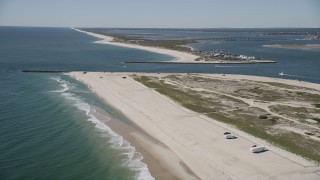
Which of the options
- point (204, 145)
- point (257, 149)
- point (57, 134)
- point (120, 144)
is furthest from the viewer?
point (57, 134)

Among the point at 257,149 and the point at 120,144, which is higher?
the point at 257,149

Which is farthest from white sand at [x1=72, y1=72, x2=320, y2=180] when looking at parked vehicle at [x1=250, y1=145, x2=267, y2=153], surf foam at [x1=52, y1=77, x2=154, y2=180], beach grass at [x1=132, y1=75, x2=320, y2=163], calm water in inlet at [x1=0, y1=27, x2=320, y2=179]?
calm water in inlet at [x1=0, y1=27, x2=320, y2=179]

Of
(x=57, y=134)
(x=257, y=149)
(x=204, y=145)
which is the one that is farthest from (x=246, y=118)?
(x=57, y=134)

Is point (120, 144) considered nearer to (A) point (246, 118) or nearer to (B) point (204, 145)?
(B) point (204, 145)

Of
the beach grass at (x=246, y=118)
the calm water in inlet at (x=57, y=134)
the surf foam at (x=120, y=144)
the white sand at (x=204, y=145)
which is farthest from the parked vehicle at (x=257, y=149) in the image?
the calm water in inlet at (x=57, y=134)

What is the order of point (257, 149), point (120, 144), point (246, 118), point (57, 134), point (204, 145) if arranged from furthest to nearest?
point (246, 118) < point (57, 134) < point (120, 144) < point (204, 145) < point (257, 149)

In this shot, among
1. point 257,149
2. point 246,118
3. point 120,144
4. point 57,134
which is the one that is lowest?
point 120,144

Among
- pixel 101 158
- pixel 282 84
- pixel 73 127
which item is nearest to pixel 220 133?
pixel 101 158

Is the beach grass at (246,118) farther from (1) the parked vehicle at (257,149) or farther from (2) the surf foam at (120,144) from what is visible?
(2) the surf foam at (120,144)

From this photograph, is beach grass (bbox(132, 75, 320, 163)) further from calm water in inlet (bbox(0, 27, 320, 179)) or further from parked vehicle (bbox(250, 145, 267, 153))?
calm water in inlet (bbox(0, 27, 320, 179))

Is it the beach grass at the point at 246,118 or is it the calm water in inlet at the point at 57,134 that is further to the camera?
the beach grass at the point at 246,118
